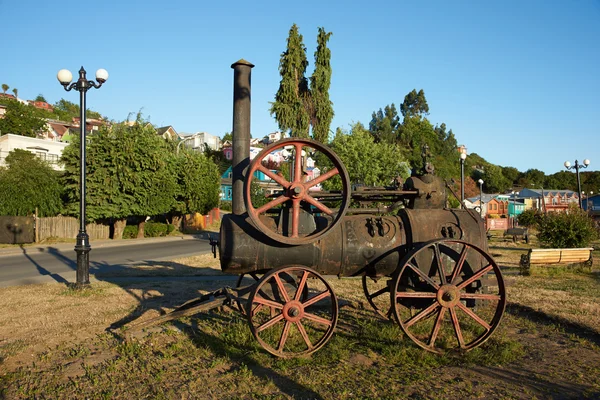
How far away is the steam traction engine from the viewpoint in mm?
5637

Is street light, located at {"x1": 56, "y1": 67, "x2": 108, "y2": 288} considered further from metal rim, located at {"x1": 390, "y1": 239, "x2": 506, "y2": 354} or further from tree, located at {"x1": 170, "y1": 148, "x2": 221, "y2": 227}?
tree, located at {"x1": 170, "y1": 148, "x2": 221, "y2": 227}

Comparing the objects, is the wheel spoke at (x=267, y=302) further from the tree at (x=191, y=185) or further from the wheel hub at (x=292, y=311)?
the tree at (x=191, y=185)

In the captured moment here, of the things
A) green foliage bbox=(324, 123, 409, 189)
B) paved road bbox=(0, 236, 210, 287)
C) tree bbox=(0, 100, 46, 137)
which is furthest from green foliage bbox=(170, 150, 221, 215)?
tree bbox=(0, 100, 46, 137)

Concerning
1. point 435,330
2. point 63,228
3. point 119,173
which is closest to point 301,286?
point 435,330

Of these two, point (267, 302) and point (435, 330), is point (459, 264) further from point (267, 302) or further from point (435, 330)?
point (267, 302)

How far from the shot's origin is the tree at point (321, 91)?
3142 centimetres

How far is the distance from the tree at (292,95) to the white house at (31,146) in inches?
664

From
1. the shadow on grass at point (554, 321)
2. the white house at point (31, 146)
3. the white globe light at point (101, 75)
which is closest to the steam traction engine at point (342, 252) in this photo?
the shadow on grass at point (554, 321)

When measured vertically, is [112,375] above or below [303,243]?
below

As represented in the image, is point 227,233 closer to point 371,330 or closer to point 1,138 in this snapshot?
point 371,330

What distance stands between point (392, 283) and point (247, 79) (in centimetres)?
359

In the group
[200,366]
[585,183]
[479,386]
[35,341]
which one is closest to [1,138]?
[35,341]

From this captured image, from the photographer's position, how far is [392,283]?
5.63 m

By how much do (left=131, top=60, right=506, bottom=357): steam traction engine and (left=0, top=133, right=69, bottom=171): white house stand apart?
106 feet
